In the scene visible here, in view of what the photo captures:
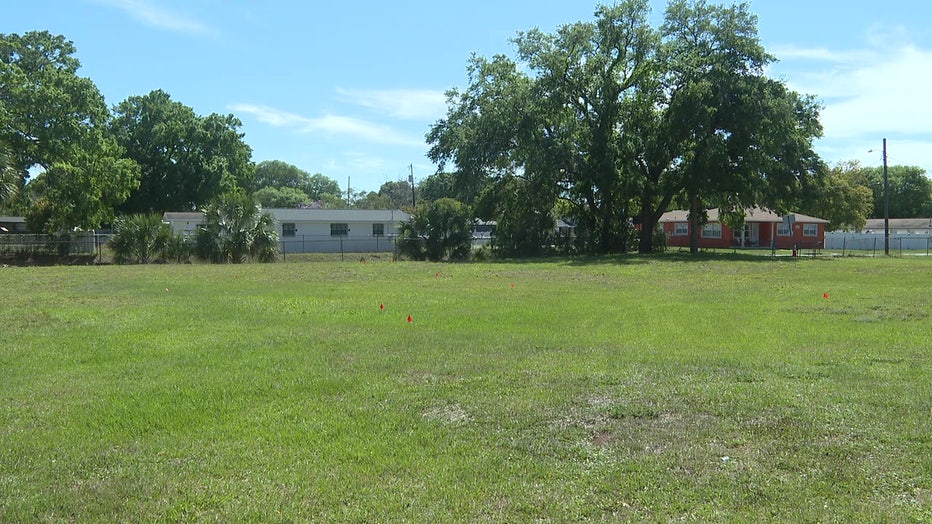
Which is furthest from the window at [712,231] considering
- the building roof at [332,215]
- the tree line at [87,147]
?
the tree line at [87,147]

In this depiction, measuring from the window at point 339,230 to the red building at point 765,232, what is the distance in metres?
26.0

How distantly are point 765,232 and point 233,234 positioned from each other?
43.5 metres

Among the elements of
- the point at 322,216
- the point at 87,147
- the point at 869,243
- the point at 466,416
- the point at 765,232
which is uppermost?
the point at 87,147

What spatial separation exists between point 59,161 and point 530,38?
25140 mm

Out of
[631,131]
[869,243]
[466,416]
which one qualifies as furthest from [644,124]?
[466,416]

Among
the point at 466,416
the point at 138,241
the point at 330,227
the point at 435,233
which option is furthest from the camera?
the point at 330,227

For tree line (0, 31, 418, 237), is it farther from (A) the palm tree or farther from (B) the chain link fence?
(B) the chain link fence

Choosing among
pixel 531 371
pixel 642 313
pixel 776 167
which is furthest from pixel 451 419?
pixel 776 167

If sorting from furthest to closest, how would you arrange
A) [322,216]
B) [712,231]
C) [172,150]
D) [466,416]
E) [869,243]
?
1. [712,231]
2. [172,150]
3. [869,243]
4. [322,216]
5. [466,416]

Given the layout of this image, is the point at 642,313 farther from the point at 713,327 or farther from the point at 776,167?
the point at 776,167

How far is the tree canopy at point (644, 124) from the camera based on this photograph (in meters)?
33.7

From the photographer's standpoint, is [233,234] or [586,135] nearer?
[233,234]

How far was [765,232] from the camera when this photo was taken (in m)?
55.7

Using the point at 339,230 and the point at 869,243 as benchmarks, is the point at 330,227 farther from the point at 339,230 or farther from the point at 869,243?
the point at 869,243
